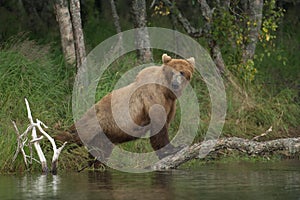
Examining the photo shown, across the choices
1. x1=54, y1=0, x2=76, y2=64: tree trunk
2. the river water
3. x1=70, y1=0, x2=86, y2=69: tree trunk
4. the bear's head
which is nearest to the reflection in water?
the river water

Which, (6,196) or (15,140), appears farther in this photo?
(15,140)

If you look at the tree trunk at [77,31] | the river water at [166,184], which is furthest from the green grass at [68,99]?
the river water at [166,184]

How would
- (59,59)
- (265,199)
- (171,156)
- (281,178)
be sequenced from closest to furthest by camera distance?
1. (265,199)
2. (281,178)
3. (171,156)
4. (59,59)

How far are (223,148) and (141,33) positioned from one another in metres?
4.09

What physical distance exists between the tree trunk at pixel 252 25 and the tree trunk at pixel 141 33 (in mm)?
1828

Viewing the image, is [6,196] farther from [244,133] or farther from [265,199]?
[244,133]

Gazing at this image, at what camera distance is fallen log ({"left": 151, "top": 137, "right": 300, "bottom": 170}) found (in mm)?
10922

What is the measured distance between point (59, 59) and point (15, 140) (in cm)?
344

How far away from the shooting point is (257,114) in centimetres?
1435

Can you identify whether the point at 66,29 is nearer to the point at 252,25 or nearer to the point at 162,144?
the point at 252,25

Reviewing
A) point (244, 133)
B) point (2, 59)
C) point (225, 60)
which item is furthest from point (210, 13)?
point (2, 59)

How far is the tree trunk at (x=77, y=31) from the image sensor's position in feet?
43.2

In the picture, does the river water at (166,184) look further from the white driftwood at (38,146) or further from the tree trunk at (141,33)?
the tree trunk at (141,33)

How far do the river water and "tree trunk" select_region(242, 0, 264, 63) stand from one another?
405cm
